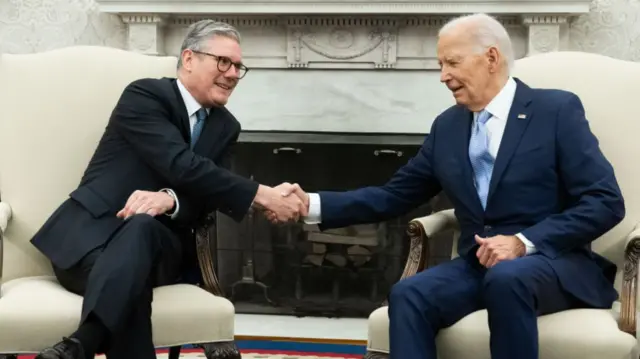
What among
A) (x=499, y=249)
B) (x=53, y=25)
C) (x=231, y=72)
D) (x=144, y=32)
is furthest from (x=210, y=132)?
(x=53, y=25)

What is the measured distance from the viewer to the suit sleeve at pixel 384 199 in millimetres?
2117

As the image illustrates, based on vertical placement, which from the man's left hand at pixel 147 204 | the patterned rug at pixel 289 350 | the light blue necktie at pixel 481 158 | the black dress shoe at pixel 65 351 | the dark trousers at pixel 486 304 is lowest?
the patterned rug at pixel 289 350

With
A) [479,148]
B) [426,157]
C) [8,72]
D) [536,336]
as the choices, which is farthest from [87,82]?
[536,336]

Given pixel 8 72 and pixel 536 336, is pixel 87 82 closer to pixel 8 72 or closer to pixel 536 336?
pixel 8 72

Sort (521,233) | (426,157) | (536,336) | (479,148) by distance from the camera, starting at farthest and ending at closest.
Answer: (426,157) → (479,148) → (521,233) → (536,336)

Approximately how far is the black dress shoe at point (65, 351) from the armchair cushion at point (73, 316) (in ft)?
0.28

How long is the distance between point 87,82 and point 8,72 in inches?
8.9

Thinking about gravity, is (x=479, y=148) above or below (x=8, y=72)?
below

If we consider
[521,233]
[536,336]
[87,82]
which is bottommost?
[536,336]

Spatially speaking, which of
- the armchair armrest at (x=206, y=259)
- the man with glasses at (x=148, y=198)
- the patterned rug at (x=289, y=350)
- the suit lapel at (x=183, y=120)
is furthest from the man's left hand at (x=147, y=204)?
the patterned rug at (x=289, y=350)

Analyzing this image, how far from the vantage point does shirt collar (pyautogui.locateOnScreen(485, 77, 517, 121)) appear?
1.96 metres

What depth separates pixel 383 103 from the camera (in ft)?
11.0

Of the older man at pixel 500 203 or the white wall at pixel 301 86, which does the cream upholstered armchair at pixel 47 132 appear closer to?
the older man at pixel 500 203

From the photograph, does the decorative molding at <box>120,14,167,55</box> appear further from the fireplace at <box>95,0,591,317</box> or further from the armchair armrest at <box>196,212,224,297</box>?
the armchair armrest at <box>196,212,224,297</box>
